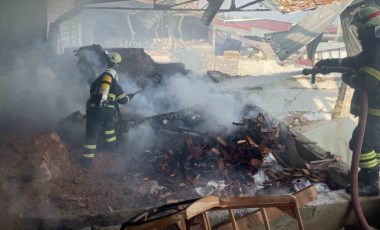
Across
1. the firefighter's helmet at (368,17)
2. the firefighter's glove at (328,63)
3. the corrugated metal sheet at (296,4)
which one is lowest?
the firefighter's glove at (328,63)

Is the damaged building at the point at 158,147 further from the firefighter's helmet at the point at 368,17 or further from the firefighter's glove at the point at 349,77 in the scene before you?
the firefighter's helmet at the point at 368,17

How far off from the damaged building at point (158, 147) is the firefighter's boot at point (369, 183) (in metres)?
0.11

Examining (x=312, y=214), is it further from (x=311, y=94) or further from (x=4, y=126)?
(x=311, y=94)

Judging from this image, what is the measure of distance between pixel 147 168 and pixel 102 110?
1.44 m

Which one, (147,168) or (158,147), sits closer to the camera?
(147,168)

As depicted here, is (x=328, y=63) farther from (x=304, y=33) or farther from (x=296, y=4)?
(x=304, y=33)

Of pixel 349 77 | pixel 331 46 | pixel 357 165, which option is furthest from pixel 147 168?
pixel 331 46

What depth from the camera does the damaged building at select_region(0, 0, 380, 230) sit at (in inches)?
146

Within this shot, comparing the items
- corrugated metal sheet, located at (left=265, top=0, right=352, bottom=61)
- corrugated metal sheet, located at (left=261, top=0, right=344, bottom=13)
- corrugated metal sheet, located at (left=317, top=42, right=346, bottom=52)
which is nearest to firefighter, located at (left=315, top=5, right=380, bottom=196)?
corrugated metal sheet, located at (left=261, top=0, right=344, bottom=13)

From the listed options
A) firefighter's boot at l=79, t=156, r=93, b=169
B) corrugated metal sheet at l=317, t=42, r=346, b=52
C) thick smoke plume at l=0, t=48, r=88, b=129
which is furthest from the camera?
corrugated metal sheet at l=317, t=42, r=346, b=52

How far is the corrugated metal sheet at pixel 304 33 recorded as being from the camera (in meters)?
12.2

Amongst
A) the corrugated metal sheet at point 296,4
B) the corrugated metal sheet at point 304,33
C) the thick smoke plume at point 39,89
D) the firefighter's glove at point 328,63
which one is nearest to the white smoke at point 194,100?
the thick smoke plume at point 39,89

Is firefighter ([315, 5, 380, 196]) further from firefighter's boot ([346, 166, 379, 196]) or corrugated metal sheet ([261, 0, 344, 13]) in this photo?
corrugated metal sheet ([261, 0, 344, 13])

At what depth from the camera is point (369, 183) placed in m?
4.50
